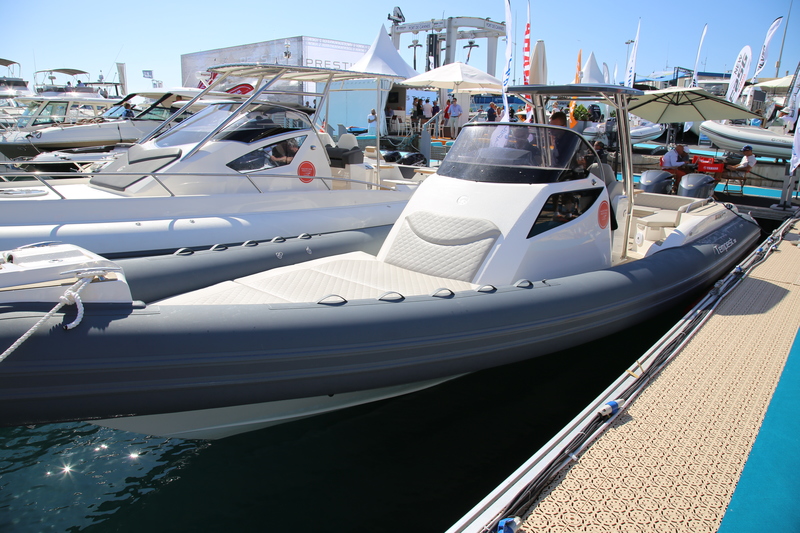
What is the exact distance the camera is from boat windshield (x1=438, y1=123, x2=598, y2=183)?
11.7 ft

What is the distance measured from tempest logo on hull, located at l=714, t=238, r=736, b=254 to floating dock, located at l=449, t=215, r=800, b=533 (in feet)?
5.20

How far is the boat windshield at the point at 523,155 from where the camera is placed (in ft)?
11.7

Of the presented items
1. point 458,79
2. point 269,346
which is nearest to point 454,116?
point 458,79

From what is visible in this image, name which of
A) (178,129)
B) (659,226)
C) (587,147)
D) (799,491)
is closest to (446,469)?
(799,491)

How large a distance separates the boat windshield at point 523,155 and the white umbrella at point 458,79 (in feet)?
31.3

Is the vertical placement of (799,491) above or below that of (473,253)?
below

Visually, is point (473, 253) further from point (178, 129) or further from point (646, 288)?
point (178, 129)

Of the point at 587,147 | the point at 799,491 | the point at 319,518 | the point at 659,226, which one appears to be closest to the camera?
the point at 799,491

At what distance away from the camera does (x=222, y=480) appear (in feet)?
8.89

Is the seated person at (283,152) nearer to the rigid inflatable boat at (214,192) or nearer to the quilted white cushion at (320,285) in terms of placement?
the rigid inflatable boat at (214,192)

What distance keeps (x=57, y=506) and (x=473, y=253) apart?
2530 mm

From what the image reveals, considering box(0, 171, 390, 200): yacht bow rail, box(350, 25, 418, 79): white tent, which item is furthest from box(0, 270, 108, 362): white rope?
box(350, 25, 418, 79): white tent

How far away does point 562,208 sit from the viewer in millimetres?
3549

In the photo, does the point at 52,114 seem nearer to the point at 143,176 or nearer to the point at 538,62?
the point at 143,176
